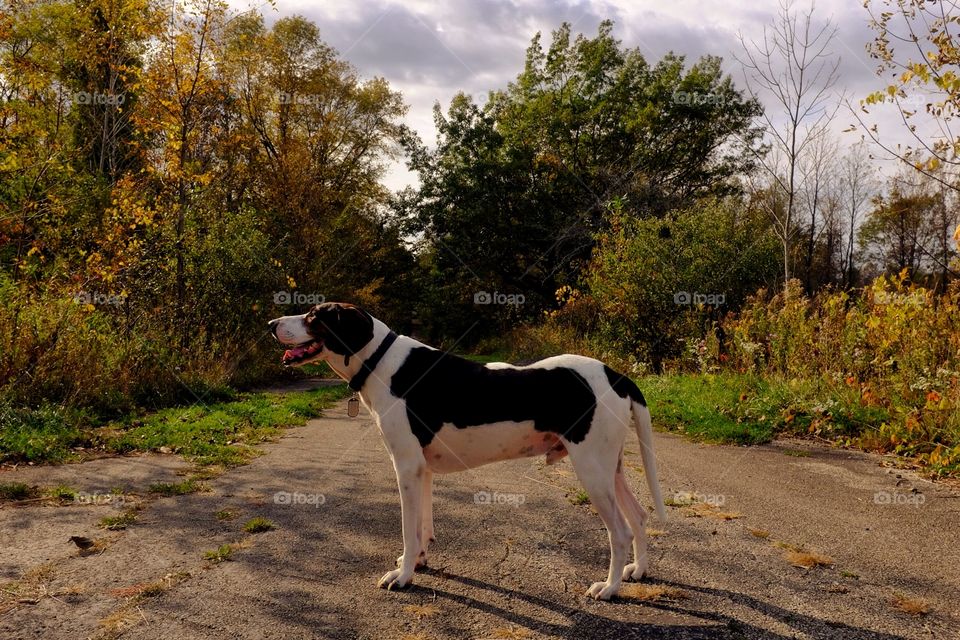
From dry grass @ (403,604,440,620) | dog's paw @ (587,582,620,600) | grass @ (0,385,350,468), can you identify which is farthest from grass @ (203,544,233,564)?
grass @ (0,385,350,468)

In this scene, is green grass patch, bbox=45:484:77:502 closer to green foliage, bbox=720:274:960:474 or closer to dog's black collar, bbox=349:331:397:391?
dog's black collar, bbox=349:331:397:391

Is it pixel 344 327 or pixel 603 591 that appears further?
pixel 344 327

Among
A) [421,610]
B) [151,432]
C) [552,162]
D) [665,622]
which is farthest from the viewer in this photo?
[552,162]

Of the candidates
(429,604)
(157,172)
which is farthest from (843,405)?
(157,172)

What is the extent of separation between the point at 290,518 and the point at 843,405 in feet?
23.5

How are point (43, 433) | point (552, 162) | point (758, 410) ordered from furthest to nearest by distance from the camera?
point (552, 162) < point (758, 410) < point (43, 433)

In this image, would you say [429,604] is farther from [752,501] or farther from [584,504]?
[752,501]

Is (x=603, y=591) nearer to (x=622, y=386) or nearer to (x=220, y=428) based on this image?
(x=622, y=386)

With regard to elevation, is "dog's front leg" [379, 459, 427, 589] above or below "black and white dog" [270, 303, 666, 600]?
below

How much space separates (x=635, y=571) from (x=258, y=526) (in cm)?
274

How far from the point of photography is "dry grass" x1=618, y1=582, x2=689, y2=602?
3.53 m

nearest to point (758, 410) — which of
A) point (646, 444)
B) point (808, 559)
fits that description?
point (808, 559)

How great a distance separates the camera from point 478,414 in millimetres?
3768

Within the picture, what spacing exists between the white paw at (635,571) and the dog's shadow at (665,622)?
1.04ft
